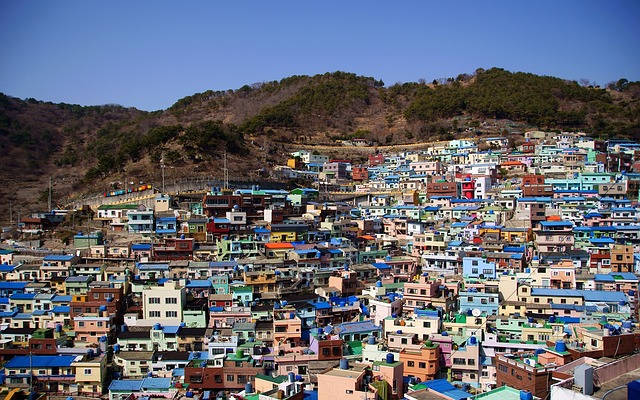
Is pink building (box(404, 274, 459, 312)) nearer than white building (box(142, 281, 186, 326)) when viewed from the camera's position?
Yes

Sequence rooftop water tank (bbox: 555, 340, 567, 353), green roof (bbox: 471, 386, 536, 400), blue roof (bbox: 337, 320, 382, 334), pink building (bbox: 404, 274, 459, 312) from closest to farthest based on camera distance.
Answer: green roof (bbox: 471, 386, 536, 400)
rooftop water tank (bbox: 555, 340, 567, 353)
blue roof (bbox: 337, 320, 382, 334)
pink building (bbox: 404, 274, 459, 312)

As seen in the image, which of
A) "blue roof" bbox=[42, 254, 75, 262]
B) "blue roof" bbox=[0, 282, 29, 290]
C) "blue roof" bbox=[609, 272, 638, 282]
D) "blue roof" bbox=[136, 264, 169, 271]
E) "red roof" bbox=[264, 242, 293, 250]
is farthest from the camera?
"red roof" bbox=[264, 242, 293, 250]

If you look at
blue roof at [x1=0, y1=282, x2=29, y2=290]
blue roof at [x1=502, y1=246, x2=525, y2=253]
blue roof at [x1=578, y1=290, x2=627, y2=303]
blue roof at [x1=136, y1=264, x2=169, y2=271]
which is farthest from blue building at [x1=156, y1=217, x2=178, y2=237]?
blue roof at [x1=578, y1=290, x2=627, y2=303]

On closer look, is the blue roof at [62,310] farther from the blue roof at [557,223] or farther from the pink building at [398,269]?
the blue roof at [557,223]

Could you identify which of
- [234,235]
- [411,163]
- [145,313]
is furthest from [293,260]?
[411,163]

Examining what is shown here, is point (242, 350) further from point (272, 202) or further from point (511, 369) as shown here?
point (272, 202)

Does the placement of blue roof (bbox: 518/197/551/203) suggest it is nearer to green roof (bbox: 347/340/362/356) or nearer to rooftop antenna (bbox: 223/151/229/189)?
green roof (bbox: 347/340/362/356)

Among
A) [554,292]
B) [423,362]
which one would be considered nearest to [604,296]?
[554,292]

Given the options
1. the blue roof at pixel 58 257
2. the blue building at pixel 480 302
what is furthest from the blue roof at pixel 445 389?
the blue roof at pixel 58 257

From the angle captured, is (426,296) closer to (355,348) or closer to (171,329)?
(355,348)
